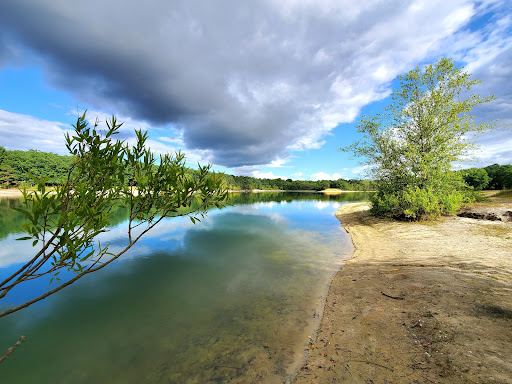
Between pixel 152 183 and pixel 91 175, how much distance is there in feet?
4.51

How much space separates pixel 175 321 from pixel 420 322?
9711mm

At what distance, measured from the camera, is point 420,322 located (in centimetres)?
741

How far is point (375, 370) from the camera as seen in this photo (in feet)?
19.4

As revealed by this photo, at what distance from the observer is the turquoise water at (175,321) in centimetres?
703

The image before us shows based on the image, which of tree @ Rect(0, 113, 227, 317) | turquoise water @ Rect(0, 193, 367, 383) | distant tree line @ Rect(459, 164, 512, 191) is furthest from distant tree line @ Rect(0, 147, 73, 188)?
distant tree line @ Rect(459, 164, 512, 191)

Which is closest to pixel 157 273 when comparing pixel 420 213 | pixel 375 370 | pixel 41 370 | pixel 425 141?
pixel 41 370

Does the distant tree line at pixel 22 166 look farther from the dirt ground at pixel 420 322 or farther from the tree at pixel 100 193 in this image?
the dirt ground at pixel 420 322

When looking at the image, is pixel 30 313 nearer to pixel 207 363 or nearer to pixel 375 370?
pixel 207 363

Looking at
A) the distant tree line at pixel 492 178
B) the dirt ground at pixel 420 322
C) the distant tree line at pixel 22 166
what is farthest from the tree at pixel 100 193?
the distant tree line at pixel 492 178

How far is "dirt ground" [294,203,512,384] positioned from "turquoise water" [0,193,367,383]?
44.4 inches

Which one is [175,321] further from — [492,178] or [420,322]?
[492,178]

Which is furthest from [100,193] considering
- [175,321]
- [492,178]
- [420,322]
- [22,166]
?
[492,178]

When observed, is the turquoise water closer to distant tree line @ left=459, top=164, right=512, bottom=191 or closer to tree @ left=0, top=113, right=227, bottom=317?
tree @ left=0, top=113, right=227, bottom=317

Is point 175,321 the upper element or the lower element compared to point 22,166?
lower
